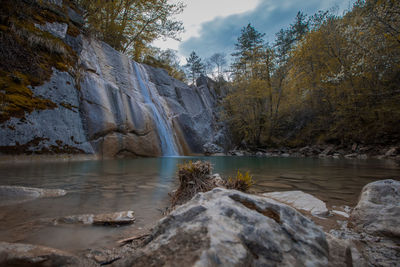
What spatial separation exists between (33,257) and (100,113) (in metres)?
11.8

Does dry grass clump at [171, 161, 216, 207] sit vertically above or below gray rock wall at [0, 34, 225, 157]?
below

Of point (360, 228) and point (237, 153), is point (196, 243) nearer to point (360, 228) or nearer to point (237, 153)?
point (360, 228)

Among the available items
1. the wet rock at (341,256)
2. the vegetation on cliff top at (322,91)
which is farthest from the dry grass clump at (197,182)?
the vegetation on cliff top at (322,91)

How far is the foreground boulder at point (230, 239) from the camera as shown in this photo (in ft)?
2.91

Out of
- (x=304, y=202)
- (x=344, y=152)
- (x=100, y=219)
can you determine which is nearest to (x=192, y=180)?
(x=100, y=219)

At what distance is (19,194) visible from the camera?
2.91 m

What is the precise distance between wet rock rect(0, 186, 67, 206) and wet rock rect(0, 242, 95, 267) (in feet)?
6.61

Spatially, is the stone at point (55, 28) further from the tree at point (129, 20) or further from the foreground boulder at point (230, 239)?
the foreground boulder at point (230, 239)

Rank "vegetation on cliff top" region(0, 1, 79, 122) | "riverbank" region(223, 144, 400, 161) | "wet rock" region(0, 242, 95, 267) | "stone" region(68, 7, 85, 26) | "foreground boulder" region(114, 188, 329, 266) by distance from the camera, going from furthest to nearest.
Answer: "stone" region(68, 7, 85, 26)
"riverbank" region(223, 144, 400, 161)
"vegetation on cliff top" region(0, 1, 79, 122)
"wet rock" region(0, 242, 95, 267)
"foreground boulder" region(114, 188, 329, 266)

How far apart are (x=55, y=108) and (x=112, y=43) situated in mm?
13526

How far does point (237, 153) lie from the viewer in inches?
821

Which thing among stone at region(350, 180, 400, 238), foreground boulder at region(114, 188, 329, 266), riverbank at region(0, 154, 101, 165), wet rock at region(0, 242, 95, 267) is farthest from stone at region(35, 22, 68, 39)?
stone at region(350, 180, 400, 238)

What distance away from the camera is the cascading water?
1567cm

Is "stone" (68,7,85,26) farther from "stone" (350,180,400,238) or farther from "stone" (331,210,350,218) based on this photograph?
"stone" (350,180,400,238)
